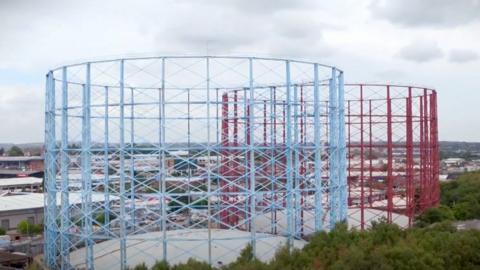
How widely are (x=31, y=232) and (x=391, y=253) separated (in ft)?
62.6

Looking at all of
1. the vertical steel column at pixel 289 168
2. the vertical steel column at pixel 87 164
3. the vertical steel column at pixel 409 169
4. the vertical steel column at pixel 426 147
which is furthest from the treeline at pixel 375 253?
the vertical steel column at pixel 426 147

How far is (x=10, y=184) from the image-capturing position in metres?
44.4

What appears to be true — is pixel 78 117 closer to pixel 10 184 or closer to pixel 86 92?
pixel 86 92

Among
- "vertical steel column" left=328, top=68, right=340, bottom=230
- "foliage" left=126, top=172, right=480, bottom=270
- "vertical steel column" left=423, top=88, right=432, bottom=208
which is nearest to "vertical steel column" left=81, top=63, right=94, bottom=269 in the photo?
"foliage" left=126, top=172, right=480, bottom=270

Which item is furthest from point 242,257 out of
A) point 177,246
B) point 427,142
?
point 427,142

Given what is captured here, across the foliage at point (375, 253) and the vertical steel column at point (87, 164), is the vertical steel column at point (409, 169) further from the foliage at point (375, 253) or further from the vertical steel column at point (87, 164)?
the vertical steel column at point (87, 164)

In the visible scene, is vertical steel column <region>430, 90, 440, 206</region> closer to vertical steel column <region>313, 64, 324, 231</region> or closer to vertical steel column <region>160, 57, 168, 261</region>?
vertical steel column <region>313, 64, 324, 231</region>

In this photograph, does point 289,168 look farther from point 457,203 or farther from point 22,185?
point 22,185

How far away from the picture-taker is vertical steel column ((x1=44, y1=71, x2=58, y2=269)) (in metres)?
14.6

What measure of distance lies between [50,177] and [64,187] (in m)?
0.84

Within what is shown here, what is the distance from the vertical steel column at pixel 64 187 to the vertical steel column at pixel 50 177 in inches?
18.2

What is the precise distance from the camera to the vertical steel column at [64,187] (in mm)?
13844

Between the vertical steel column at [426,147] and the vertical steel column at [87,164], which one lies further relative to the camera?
the vertical steel column at [426,147]

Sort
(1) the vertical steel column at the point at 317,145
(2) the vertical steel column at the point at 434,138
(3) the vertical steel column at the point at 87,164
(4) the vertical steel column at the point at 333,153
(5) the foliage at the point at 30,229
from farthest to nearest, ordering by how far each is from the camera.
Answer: (5) the foliage at the point at 30,229 < (2) the vertical steel column at the point at 434,138 < (4) the vertical steel column at the point at 333,153 < (1) the vertical steel column at the point at 317,145 < (3) the vertical steel column at the point at 87,164
